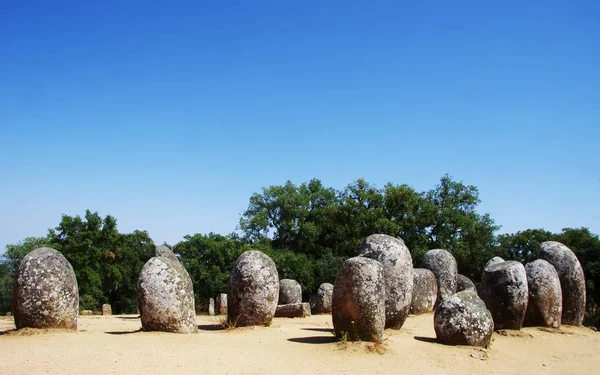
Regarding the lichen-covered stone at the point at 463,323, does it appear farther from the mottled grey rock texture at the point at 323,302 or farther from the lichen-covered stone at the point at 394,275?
the mottled grey rock texture at the point at 323,302

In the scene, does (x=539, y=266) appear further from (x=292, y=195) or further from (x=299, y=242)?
(x=292, y=195)

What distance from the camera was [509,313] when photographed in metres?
15.8

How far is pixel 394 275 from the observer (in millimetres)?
14391

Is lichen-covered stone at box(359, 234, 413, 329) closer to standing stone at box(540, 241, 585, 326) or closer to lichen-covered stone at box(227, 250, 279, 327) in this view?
lichen-covered stone at box(227, 250, 279, 327)

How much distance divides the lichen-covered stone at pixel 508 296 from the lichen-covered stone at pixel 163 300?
29.9 ft

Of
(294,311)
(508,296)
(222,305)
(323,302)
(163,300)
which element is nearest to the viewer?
(163,300)

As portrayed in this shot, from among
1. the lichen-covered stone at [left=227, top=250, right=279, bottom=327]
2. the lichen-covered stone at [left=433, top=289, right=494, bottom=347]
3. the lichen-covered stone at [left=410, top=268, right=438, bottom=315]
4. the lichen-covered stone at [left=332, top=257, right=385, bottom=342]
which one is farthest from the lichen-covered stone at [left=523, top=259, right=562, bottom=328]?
the lichen-covered stone at [left=227, top=250, right=279, bottom=327]

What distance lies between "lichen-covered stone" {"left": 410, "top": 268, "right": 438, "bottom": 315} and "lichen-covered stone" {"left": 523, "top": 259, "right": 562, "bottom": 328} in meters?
4.36

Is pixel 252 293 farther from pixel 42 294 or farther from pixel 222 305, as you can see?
pixel 222 305

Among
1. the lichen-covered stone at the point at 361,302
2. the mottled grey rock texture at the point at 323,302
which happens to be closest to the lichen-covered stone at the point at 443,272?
the mottled grey rock texture at the point at 323,302

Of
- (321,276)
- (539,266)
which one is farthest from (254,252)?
(321,276)

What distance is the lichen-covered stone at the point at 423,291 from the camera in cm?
2053

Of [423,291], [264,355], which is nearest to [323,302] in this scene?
[423,291]

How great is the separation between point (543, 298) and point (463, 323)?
229 inches
